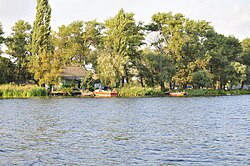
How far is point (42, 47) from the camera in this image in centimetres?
7394

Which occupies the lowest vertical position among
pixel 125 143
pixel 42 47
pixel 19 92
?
pixel 125 143

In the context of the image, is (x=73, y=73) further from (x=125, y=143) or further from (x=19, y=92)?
(x=125, y=143)

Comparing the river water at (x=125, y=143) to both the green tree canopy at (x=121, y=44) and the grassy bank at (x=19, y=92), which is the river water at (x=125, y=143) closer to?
the grassy bank at (x=19, y=92)

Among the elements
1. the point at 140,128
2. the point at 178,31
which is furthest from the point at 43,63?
the point at 140,128

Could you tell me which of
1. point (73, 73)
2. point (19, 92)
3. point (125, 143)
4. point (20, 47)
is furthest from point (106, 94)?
point (125, 143)

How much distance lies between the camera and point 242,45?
104 metres

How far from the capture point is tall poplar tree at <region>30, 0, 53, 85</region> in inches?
2844

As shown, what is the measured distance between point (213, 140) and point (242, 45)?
8874 cm

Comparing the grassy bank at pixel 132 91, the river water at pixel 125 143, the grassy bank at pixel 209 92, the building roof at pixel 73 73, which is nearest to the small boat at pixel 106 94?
the grassy bank at pixel 132 91

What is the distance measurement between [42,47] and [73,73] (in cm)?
1182

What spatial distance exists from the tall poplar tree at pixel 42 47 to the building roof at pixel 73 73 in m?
8.18

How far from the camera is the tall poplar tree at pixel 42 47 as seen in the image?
72.2 metres

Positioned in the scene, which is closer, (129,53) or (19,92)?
(19,92)

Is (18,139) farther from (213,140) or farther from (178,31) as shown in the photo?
(178,31)
